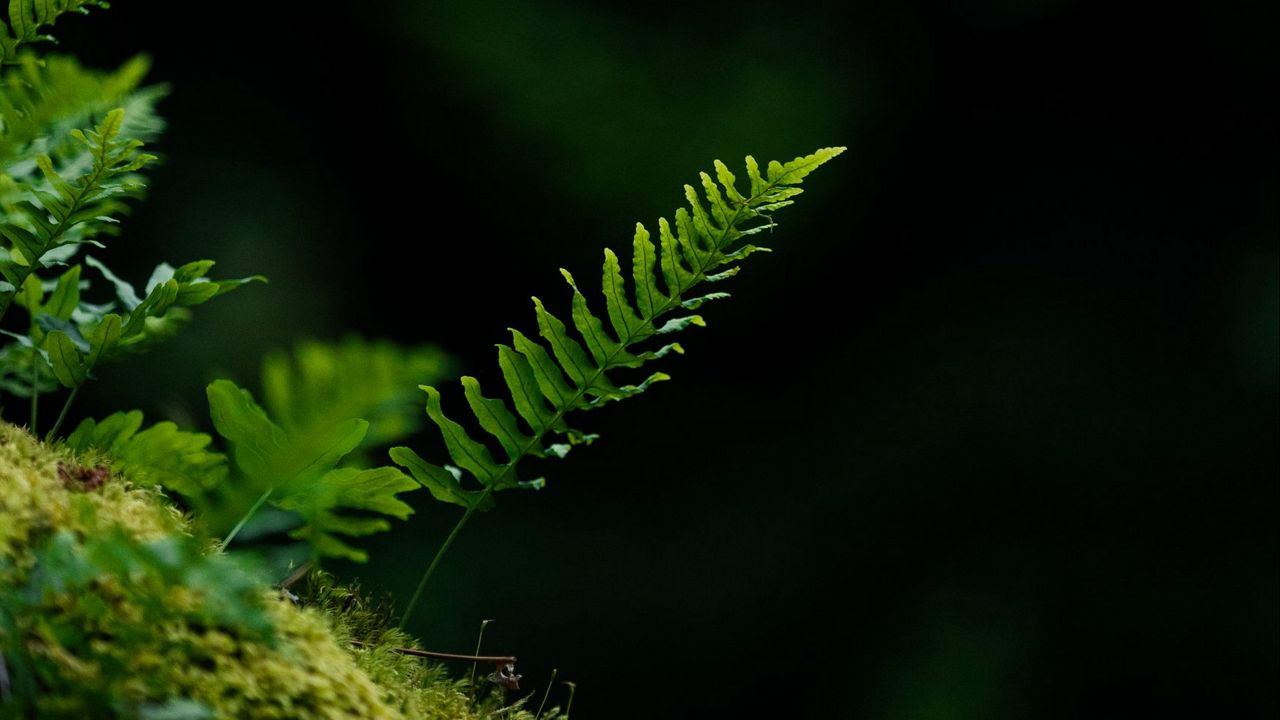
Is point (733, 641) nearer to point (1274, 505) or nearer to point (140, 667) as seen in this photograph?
point (1274, 505)

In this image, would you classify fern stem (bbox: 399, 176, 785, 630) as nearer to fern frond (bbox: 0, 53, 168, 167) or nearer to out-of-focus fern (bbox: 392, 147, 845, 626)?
out-of-focus fern (bbox: 392, 147, 845, 626)

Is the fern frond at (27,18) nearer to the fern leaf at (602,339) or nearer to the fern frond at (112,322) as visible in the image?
the fern frond at (112,322)

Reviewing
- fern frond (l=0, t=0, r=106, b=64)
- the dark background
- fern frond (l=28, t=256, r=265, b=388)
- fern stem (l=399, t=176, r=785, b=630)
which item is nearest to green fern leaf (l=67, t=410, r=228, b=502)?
fern frond (l=28, t=256, r=265, b=388)

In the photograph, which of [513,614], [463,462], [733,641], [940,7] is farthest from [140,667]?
[940,7]

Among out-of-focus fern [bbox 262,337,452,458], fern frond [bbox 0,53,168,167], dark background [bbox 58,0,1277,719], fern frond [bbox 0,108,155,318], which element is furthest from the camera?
dark background [bbox 58,0,1277,719]

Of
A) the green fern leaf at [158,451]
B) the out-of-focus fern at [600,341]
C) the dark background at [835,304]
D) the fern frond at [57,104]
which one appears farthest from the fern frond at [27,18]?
the dark background at [835,304]
